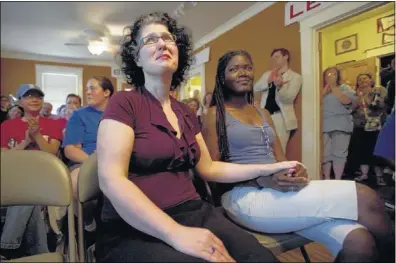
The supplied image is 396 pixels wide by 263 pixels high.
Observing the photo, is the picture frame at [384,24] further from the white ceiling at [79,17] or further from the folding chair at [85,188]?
the folding chair at [85,188]

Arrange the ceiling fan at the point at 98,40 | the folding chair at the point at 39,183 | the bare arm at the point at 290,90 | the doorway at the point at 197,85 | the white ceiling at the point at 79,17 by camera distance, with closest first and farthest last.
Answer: the folding chair at the point at 39,183 < the bare arm at the point at 290,90 < the white ceiling at the point at 79,17 < the ceiling fan at the point at 98,40 < the doorway at the point at 197,85

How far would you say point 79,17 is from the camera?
134 inches

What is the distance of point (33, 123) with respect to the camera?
164cm

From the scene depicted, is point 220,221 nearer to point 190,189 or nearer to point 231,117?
point 190,189

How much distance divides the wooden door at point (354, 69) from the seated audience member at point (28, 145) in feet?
9.18

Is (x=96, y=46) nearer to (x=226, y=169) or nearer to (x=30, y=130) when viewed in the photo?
(x=30, y=130)

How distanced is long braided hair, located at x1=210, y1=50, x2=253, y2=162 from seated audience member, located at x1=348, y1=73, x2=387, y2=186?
1683 mm

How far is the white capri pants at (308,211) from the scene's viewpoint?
0.79 m

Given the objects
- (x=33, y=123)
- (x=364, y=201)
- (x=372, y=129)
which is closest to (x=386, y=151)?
(x=364, y=201)

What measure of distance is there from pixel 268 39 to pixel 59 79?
3926mm

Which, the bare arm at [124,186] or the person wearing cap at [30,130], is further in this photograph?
the person wearing cap at [30,130]

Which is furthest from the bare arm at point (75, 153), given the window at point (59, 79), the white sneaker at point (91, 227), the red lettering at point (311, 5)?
the window at point (59, 79)

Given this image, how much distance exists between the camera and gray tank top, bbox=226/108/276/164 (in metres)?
1.05

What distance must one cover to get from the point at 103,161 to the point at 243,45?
2834 mm
